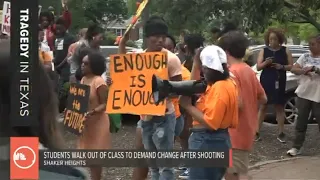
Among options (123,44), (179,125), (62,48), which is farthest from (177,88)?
(62,48)

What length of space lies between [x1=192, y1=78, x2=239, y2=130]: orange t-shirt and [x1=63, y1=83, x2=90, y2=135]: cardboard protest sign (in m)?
0.96

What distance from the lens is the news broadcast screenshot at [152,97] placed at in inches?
120

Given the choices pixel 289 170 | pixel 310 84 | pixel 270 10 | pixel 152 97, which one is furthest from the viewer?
pixel 270 10

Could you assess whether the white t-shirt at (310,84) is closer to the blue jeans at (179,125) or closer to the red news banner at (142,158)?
the blue jeans at (179,125)

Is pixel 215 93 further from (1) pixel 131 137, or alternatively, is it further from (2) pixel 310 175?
(1) pixel 131 137

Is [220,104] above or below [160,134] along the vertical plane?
above

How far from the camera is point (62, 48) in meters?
9.54

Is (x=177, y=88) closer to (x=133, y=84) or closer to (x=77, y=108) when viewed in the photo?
(x=133, y=84)

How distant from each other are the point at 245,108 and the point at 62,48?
4.63 meters

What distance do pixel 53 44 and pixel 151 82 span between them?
196 inches

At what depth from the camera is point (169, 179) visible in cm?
575

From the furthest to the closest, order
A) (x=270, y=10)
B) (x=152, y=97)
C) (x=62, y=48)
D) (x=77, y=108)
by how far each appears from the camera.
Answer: (x=62, y=48), (x=270, y=10), (x=77, y=108), (x=152, y=97)

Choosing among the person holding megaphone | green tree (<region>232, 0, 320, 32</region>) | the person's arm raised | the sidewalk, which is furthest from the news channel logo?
green tree (<region>232, 0, 320, 32</region>)

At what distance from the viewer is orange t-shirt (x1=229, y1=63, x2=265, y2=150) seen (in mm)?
5449
